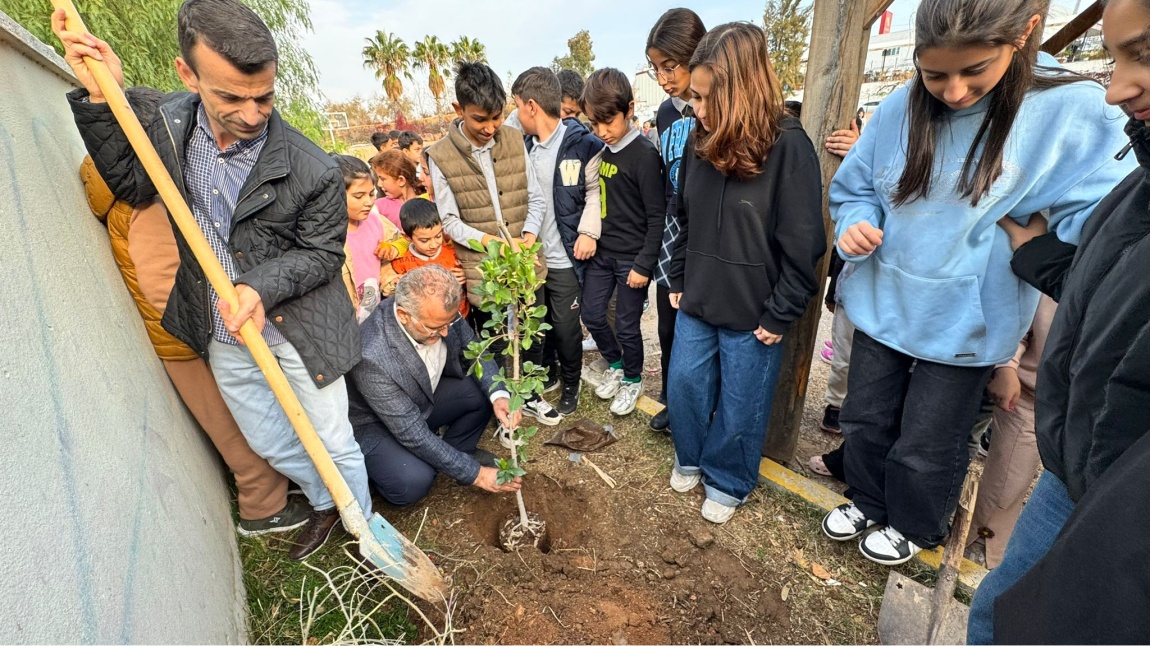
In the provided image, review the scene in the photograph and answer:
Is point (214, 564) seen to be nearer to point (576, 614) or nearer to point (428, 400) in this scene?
point (428, 400)

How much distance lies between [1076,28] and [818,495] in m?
2.17

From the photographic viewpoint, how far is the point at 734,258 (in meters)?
2.13

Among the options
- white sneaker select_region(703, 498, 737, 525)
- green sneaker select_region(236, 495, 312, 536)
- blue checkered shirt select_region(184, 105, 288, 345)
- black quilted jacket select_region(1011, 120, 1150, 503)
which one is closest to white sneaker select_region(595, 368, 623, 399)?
white sneaker select_region(703, 498, 737, 525)

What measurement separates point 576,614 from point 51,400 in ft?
5.62

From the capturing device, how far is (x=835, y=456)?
2.73m

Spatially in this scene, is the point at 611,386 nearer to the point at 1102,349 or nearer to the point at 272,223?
the point at 272,223

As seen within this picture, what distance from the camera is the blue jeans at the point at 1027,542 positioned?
128 centimetres

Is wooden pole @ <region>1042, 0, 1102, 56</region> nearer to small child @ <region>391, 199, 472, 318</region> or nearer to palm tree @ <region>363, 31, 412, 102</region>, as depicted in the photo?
small child @ <region>391, 199, 472, 318</region>

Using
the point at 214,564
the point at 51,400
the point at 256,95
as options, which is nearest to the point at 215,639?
the point at 214,564

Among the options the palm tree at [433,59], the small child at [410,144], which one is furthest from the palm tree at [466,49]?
the small child at [410,144]

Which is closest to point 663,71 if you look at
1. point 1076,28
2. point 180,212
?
point 1076,28

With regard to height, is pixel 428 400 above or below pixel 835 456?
above

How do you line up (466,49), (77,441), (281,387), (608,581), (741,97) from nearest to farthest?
1. (77,441)
2. (281,387)
3. (741,97)
4. (608,581)
5. (466,49)

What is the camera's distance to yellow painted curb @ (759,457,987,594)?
2016 mm
